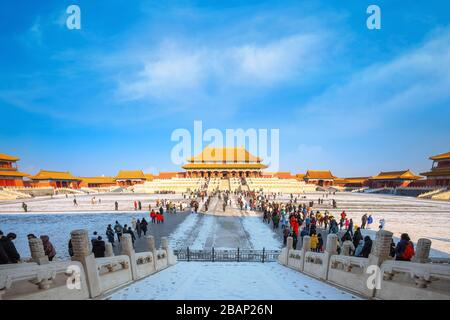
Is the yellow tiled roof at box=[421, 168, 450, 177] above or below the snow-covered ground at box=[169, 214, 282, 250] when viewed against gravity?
above

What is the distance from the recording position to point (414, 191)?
49.3 meters

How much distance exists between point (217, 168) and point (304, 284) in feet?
210

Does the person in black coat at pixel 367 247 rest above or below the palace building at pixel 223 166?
below

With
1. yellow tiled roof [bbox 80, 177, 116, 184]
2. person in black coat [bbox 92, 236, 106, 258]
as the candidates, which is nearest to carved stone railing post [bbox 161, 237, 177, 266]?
person in black coat [bbox 92, 236, 106, 258]

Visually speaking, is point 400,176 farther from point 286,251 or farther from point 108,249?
point 108,249

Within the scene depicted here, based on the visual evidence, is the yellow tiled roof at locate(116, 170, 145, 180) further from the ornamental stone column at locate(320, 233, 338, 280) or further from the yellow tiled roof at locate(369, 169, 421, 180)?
the ornamental stone column at locate(320, 233, 338, 280)

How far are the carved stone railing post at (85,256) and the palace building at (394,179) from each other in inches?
2859

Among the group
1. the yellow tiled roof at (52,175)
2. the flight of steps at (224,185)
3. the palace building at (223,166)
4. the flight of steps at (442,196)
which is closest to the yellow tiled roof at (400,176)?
the flight of steps at (442,196)

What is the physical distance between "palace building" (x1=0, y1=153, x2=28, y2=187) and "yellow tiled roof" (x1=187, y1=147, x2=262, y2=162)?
1641 inches

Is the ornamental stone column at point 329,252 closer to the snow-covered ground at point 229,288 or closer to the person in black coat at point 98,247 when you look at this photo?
the snow-covered ground at point 229,288

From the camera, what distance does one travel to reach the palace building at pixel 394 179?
2333 inches

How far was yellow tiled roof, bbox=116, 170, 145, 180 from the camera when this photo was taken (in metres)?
78.1
